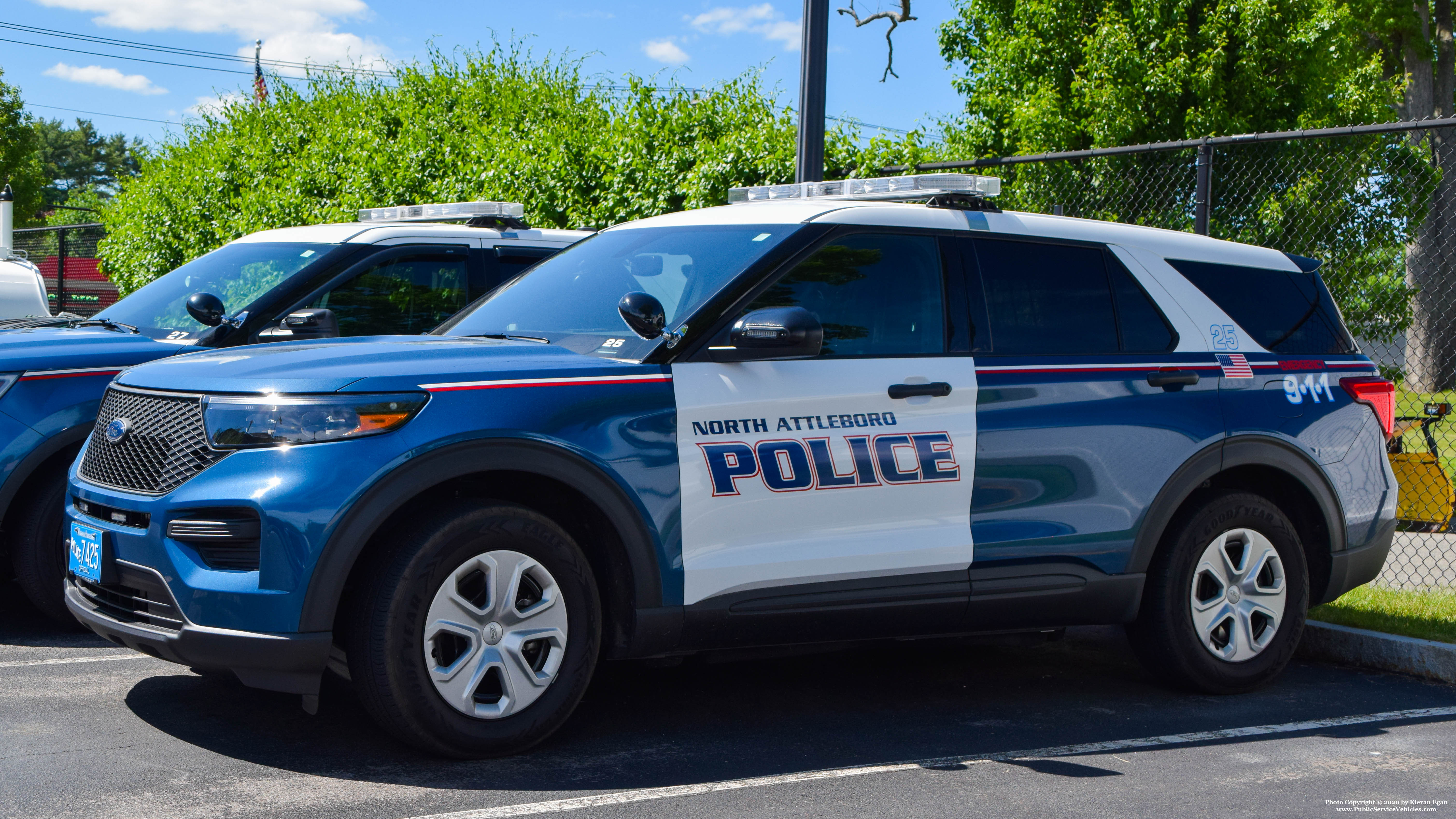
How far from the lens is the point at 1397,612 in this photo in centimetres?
679

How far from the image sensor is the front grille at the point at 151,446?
4.14m

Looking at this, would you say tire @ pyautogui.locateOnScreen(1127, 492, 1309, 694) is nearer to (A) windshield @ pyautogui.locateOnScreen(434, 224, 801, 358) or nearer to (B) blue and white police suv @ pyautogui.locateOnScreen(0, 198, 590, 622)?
(A) windshield @ pyautogui.locateOnScreen(434, 224, 801, 358)

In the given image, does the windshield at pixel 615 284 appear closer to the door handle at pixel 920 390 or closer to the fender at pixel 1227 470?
the door handle at pixel 920 390

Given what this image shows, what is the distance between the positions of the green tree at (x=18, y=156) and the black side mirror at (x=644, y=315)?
179 feet

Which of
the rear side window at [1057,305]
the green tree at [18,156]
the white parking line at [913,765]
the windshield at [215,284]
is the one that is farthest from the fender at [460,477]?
the green tree at [18,156]

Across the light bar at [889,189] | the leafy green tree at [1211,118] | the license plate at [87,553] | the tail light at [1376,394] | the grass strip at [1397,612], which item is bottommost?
the grass strip at [1397,612]

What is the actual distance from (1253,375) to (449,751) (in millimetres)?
3451

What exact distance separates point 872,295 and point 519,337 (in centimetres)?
126

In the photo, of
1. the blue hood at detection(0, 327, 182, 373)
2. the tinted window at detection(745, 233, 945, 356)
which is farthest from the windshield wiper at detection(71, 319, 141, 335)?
the tinted window at detection(745, 233, 945, 356)

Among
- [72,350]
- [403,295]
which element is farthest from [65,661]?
[403,295]

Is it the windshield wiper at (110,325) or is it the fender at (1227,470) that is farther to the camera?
the windshield wiper at (110,325)

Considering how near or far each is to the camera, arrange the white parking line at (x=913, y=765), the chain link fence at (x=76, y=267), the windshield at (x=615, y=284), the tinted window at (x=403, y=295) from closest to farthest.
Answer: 1. the white parking line at (x=913, y=765)
2. the windshield at (x=615, y=284)
3. the tinted window at (x=403, y=295)
4. the chain link fence at (x=76, y=267)

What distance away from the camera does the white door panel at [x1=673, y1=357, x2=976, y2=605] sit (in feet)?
14.6

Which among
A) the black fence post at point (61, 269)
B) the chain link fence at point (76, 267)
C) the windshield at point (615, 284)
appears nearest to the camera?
the windshield at point (615, 284)
